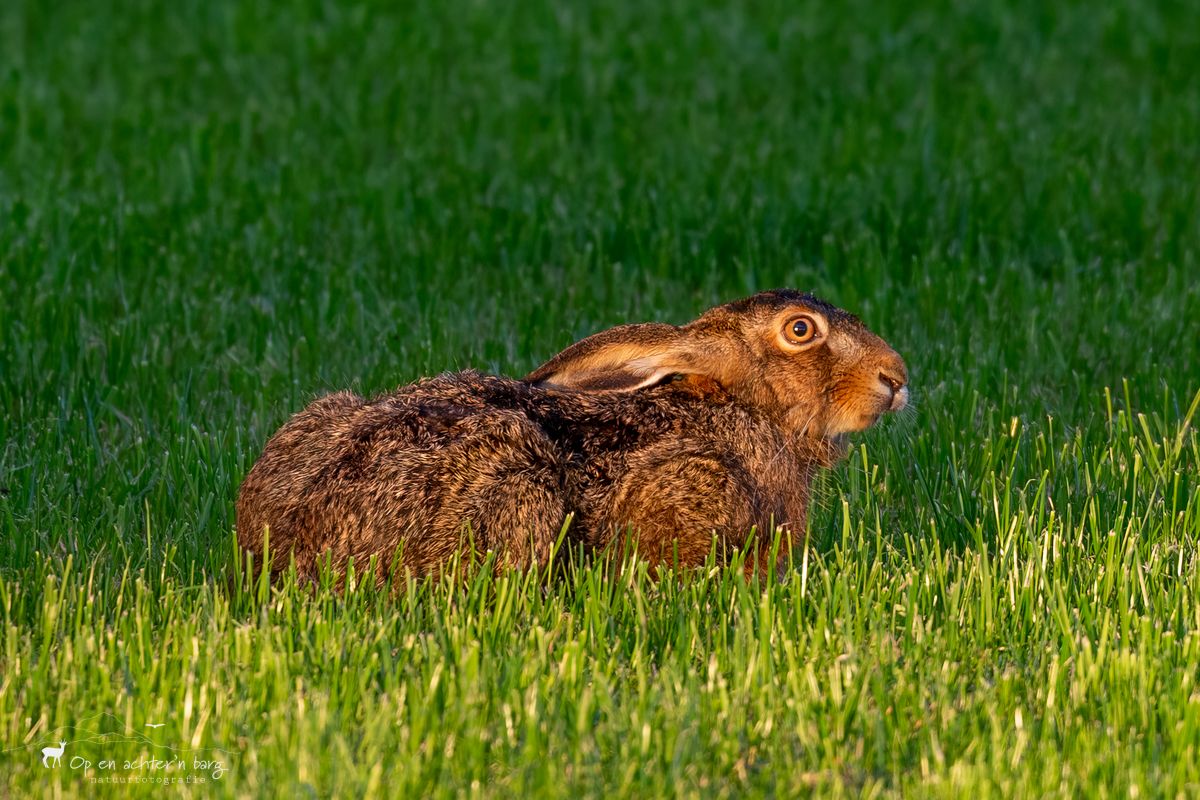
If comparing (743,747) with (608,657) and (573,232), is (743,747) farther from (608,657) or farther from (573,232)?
(573,232)

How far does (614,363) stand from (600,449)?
1.28 ft

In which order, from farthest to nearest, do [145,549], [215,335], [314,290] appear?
[314,290], [215,335], [145,549]

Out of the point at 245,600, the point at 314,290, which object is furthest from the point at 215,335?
the point at 245,600

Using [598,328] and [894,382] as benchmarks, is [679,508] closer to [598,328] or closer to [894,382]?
[894,382]

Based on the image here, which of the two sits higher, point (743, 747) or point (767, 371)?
point (767, 371)

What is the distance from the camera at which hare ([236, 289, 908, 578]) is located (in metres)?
5.02

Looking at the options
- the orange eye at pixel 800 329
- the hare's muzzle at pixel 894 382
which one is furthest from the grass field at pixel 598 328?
the orange eye at pixel 800 329

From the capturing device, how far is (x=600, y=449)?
5.44 metres

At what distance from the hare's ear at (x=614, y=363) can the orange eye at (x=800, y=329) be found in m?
0.43

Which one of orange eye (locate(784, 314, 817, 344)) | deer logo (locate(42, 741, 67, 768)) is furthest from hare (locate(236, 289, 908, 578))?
deer logo (locate(42, 741, 67, 768))

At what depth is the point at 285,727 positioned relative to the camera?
4.16 m

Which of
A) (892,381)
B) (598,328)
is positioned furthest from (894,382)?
(598,328)

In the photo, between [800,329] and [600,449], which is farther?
[800,329]

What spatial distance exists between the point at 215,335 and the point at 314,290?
32.2 inches
